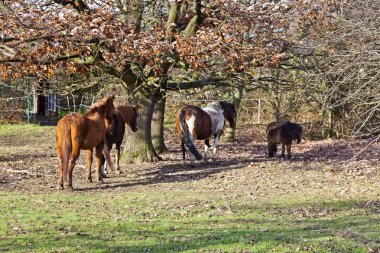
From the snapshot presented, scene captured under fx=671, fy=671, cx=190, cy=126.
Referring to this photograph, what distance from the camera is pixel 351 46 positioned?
14.7 m

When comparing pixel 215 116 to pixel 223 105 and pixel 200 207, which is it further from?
pixel 200 207

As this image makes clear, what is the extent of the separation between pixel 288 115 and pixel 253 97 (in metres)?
3.24

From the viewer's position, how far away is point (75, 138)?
13203 millimetres

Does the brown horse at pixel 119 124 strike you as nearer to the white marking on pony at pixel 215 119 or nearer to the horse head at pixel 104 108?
the horse head at pixel 104 108

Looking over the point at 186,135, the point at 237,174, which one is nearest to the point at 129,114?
the point at 186,135

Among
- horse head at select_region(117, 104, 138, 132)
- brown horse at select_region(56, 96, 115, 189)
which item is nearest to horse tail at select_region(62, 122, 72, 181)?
brown horse at select_region(56, 96, 115, 189)

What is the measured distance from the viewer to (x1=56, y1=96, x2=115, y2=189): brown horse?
42.8ft

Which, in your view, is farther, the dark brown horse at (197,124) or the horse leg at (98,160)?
the dark brown horse at (197,124)

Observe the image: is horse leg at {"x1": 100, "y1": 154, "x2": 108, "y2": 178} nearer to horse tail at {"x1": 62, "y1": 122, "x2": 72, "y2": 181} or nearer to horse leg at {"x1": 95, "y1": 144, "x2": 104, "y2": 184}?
horse leg at {"x1": 95, "y1": 144, "x2": 104, "y2": 184}

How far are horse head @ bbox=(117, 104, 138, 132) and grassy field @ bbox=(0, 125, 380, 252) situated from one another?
111 cm

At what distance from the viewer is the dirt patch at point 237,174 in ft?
44.1

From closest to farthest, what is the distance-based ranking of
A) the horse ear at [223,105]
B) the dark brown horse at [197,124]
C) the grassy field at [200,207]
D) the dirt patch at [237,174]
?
1. the grassy field at [200,207]
2. the dirt patch at [237,174]
3. the dark brown horse at [197,124]
4. the horse ear at [223,105]

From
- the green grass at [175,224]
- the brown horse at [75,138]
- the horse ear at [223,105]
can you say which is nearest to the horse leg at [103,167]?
the brown horse at [75,138]

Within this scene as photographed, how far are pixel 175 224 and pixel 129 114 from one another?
27.0 ft
